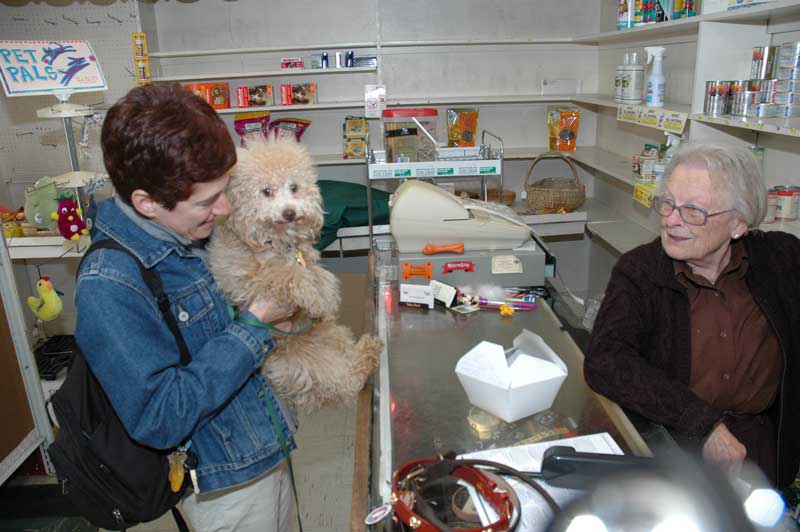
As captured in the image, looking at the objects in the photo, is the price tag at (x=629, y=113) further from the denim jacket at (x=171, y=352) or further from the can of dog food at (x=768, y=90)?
the denim jacket at (x=171, y=352)

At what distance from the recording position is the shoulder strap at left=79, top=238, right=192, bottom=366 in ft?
3.29

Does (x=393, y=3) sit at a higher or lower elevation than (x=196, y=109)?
higher

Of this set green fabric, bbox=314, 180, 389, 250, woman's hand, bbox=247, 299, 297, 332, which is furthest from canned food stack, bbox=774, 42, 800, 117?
green fabric, bbox=314, 180, 389, 250

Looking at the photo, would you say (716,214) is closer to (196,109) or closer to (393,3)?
(196,109)

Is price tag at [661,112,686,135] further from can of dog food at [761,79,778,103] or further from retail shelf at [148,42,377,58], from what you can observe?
retail shelf at [148,42,377,58]

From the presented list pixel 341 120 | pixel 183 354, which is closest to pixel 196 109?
pixel 183 354

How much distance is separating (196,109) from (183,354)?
0.47m

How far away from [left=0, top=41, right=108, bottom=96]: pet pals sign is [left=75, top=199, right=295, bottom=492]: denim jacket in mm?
1720

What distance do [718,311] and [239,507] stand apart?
134cm

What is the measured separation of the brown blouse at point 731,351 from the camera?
1.49m

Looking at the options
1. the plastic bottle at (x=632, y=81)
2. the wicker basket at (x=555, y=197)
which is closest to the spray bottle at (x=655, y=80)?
the plastic bottle at (x=632, y=81)

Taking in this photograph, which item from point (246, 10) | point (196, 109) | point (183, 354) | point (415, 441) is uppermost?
point (246, 10)

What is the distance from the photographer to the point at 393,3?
13.9 ft

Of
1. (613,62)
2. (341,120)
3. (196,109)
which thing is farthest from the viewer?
(341,120)
